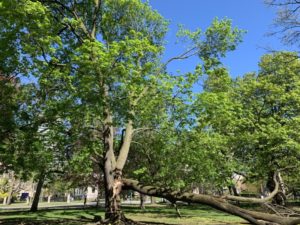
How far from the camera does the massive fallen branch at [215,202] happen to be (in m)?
14.7

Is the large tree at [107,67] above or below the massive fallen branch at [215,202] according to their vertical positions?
above

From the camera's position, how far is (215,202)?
1558cm

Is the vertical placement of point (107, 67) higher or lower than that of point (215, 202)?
higher

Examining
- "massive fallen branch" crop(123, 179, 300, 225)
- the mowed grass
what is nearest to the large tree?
"massive fallen branch" crop(123, 179, 300, 225)

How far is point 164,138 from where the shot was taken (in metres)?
19.0

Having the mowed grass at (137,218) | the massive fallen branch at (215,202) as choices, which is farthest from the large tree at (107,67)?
the mowed grass at (137,218)

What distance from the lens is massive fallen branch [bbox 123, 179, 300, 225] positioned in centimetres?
1472

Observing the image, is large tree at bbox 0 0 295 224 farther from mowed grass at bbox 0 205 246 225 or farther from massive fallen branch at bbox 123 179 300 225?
mowed grass at bbox 0 205 246 225

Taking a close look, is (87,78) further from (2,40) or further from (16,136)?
(16,136)

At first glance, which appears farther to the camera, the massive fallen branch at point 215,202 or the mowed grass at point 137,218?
the mowed grass at point 137,218

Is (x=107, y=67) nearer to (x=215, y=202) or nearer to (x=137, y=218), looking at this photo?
(x=215, y=202)

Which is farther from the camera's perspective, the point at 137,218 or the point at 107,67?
the point at 137,218

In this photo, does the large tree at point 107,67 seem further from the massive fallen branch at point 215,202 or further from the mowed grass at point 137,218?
the mowed grass at point 137,218

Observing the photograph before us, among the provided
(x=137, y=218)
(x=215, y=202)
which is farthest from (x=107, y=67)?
(x=137, y=218)
